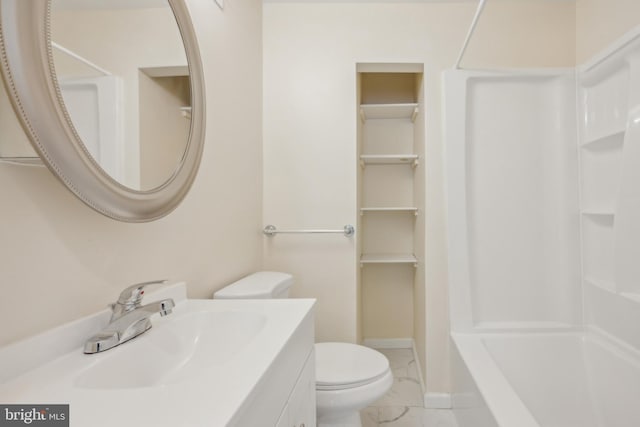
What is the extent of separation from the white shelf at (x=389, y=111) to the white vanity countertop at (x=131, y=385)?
75.4 inches

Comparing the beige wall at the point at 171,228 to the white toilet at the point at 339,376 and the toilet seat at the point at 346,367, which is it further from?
the toilet seat at the point at 346,367

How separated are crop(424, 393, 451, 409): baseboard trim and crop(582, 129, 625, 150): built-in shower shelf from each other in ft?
5.19

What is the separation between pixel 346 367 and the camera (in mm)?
1501

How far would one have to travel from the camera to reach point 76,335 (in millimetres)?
725

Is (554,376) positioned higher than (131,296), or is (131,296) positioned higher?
(131,296)

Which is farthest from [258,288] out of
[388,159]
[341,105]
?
[388,159]

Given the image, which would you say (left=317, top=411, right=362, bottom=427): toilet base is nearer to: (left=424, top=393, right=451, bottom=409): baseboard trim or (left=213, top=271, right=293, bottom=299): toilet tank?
(left=213, top=271, right=293, bottom=299): toilet tank

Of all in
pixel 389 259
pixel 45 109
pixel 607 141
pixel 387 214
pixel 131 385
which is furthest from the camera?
pixel 387 214

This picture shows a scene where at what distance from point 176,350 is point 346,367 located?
86 centimetres

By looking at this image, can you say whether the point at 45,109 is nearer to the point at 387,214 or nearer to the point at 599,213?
the point at 599,213

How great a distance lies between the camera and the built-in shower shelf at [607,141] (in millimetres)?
1579

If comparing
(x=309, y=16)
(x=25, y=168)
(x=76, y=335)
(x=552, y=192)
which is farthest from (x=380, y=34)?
(x=76, y=335)

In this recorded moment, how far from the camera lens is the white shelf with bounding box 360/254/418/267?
7.73 ft

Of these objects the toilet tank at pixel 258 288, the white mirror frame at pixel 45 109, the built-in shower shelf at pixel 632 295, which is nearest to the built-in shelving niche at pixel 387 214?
the toilet tank at pixel 258 288
